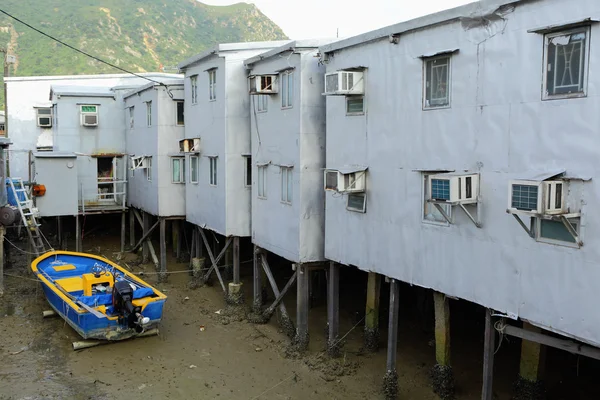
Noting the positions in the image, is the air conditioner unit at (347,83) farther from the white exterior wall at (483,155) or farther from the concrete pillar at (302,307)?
the concrete pillar at (302,307)

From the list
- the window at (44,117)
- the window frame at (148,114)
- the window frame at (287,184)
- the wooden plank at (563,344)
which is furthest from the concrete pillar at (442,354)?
the window at (44,117)

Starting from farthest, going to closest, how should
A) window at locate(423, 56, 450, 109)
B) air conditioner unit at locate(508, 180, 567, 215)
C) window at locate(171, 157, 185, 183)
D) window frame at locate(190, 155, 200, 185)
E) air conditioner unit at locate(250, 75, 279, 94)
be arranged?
window at locate(171, 157, 185, 183), window frame at locate(190, 155, 200, 185), air conditioner unit at locate(250, 75, 279, 94), window at locate(423, 56, 450, 109), air conditioner unit at locate(508, 180, 567, 215)

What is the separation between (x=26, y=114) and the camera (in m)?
33.3

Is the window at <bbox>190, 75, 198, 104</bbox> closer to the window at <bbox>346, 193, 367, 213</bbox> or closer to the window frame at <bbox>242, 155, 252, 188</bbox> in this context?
the window frame at <bbox>242, 155, 252, 188</bbox>

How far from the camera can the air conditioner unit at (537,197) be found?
7.88 metres

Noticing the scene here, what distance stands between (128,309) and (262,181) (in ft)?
16.7

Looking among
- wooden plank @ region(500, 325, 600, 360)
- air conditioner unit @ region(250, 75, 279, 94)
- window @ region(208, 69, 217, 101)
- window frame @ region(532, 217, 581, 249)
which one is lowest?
wooden plank @ region(500, 325, 600, 360)

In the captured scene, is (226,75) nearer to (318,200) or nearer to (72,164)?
(318,200)

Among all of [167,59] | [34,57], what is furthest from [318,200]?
[167,59]

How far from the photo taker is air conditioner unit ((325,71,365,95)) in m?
12.2

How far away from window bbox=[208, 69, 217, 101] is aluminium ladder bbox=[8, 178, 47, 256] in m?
7.85

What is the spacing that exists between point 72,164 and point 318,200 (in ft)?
43.8

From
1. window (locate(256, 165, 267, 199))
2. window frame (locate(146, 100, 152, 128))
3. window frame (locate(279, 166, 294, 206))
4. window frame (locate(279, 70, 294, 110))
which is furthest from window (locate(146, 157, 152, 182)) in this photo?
window frame (locate(279, 70, 294, 110))

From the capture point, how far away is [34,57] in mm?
57531
